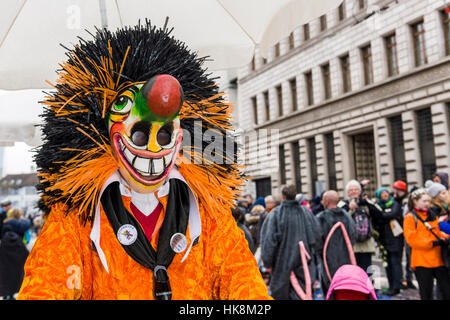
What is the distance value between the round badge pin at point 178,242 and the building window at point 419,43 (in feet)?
46.6

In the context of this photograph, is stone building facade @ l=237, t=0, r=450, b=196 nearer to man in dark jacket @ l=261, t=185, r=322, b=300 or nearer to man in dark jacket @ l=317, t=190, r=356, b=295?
man in dark jacket @ l=317, t=190, r=356, b=295

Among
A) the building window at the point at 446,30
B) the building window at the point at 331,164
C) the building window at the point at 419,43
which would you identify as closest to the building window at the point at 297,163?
the building window at the point at 331,164

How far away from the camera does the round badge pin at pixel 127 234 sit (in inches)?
59.4

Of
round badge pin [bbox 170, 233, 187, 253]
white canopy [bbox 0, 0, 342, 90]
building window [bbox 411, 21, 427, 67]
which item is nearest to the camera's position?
round badge pin [bbox 170, 233, 187, 253]

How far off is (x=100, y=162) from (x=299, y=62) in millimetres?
19546

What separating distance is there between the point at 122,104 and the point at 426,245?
4573mm

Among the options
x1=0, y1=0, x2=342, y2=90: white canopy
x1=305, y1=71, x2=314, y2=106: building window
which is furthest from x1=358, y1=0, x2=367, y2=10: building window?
x1=0, y1=0, x2=342, y2=90: white canopy

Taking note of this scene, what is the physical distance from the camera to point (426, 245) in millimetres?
5117

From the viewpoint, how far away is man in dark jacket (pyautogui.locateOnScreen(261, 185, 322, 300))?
16.7 feet

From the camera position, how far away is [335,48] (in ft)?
59.1

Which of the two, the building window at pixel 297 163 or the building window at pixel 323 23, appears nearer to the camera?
the building window at pixel 323 23

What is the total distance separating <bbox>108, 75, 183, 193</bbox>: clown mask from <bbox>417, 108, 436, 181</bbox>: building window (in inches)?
531

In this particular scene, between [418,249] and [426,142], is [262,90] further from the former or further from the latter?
[418,249]

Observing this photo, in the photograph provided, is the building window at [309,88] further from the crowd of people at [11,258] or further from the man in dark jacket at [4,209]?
the crowd of people at [11,258]
